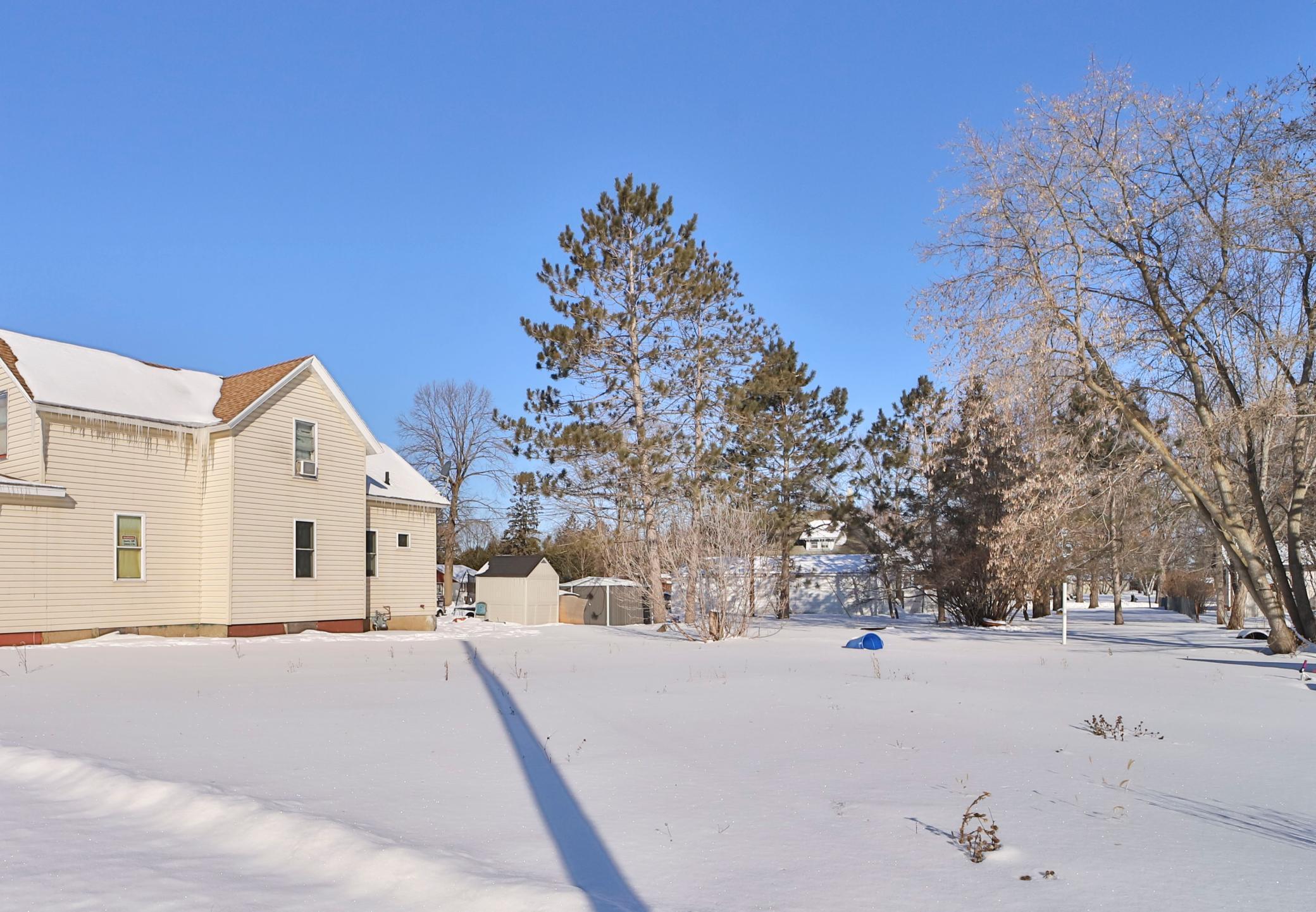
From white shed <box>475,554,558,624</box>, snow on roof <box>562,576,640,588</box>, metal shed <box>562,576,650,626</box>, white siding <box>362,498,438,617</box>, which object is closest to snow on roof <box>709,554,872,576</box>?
metal shed <box>562,576,650,626</box>

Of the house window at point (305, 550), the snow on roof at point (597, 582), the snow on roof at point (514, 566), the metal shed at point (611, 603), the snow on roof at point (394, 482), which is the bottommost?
the metal shed at point (611, 603)

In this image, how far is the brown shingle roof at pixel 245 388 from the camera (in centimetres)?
2134

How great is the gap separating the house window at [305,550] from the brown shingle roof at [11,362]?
5959 mm

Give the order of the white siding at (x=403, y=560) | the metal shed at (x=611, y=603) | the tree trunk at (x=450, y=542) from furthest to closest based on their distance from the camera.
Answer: the tree trunk at (x=450, y=542) < the metal shed at (x=611, y=603) < the white siding at (x=403, y=560)

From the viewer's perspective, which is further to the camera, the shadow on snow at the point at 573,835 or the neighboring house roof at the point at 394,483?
the neighboring house roof at the point at 394,483

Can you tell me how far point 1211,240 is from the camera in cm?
1886

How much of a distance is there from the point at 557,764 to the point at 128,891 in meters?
3.50

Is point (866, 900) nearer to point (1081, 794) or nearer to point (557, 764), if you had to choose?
point (1081, 794)

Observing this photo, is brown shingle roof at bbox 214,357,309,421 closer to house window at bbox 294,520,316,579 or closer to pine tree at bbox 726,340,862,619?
house window at bbox 294,520,316,579

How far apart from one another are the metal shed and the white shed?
256cm

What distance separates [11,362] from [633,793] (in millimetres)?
18248

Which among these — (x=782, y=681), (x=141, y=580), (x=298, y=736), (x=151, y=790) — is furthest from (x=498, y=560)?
(x=151, y=790)

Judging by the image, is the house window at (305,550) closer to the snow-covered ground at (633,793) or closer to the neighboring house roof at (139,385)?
the neighboring house roof at (139,385)

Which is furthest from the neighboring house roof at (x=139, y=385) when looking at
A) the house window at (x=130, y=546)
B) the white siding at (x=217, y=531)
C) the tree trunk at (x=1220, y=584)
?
the tree trunk at (x=1220, y=584)
